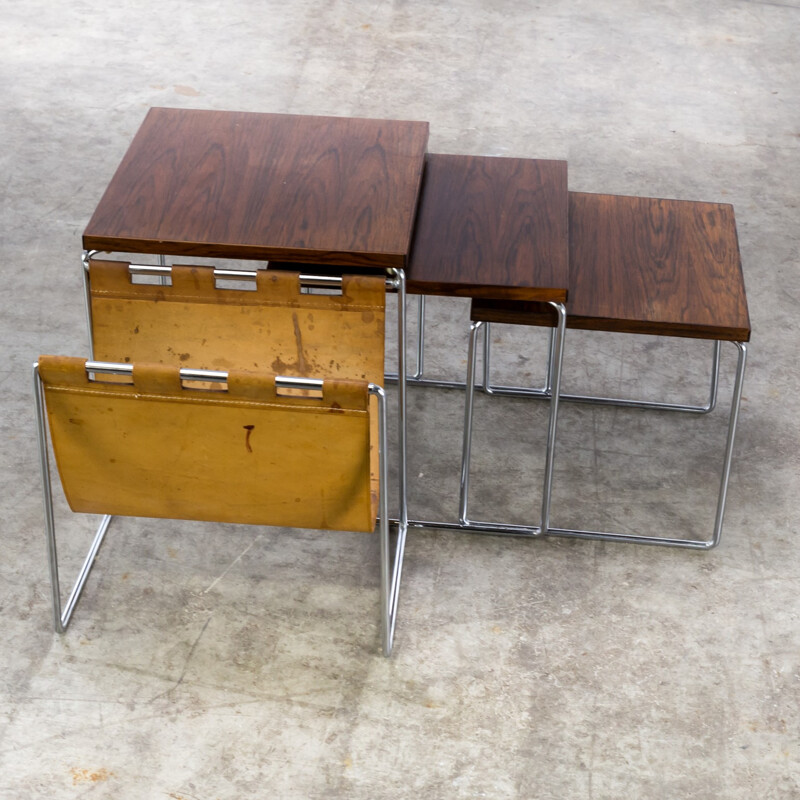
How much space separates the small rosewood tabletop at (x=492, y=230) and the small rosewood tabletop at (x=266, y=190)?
10 centimetres

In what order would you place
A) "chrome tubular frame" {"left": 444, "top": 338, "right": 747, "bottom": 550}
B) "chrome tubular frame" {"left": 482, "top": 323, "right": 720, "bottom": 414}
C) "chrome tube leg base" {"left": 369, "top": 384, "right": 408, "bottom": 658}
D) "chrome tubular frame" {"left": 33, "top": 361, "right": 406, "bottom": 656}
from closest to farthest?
"chrome tubular frame" {"left": 33, "top": 361, "right": 406, "bottom": 656}
"chrome tube leg base" {"left": 369, "top": 384, "right": 408, "bottom": 658}
"chrome tubular frame" {"left": 444, "top": 338, "right": 747, "bottom": 550}
"chrome tubular frame" {"left": 482, "top": 323, "right": 720, "bottom": 414}

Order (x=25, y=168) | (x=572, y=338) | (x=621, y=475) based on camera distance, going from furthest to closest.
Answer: (x=25, y=168) → (x=572, y=338) → (x=621, y=475)

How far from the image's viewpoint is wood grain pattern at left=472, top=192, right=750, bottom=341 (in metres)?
2.58

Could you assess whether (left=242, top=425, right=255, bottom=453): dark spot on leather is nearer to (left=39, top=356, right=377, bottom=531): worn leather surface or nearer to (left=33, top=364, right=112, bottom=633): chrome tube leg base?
(left=39, top=356, right=377, bottom=531): worn leather surface

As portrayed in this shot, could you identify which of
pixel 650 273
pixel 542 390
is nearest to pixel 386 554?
pixel 650 273

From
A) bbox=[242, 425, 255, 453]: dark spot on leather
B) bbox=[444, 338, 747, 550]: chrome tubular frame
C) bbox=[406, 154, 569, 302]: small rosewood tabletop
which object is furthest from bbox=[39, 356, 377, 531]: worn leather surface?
bbox=[444, 338, 747, 550]: chrome tubular frame

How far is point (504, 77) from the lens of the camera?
5121mm

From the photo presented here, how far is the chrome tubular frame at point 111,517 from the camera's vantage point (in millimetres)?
2105

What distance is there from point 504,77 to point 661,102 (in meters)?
0.72

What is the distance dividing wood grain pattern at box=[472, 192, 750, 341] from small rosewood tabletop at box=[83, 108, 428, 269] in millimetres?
370

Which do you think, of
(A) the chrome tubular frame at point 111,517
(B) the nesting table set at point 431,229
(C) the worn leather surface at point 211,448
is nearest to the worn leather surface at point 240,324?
(B) the nesting table set at point 431,229

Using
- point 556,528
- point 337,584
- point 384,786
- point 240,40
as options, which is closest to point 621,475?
point 556,528

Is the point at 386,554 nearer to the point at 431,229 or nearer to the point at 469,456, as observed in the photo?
the point at 469,456

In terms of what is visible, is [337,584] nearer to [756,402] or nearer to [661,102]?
[756,402]
